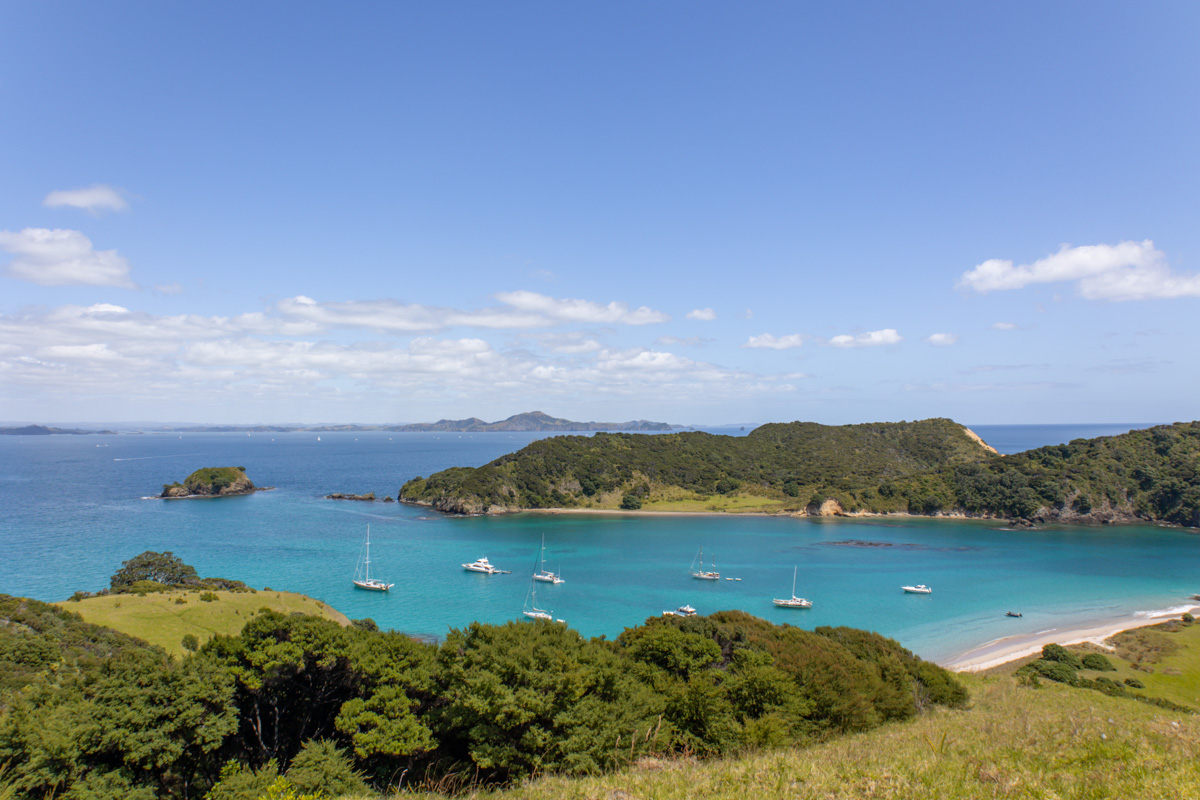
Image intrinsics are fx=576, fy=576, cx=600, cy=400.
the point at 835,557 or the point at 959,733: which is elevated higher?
the point at 959,733

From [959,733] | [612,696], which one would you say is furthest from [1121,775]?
[612,696]

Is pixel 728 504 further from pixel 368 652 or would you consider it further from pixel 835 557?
pixel 368 652

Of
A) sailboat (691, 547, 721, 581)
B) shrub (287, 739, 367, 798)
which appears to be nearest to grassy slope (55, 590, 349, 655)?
shrub (287, 739, 367, 798)

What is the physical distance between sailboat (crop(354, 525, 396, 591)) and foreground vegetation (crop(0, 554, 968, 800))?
30.6 metres

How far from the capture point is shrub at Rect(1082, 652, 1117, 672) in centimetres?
3346

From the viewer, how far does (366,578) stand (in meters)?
56.4

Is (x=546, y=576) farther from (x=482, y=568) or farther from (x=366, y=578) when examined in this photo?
(x=366, y=578)

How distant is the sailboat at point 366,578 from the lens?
173 ft

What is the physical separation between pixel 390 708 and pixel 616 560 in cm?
5080

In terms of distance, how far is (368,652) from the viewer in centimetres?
1895

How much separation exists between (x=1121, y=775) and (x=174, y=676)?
19563 millimetres

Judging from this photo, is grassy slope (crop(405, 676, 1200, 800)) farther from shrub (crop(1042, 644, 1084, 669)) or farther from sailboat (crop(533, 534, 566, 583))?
sailboat (crop(533, 534, 566, 583))

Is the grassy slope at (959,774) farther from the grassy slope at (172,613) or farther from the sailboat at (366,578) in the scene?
the sailboat at (366,578)

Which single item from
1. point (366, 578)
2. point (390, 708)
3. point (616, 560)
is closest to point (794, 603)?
point (616, 560)
